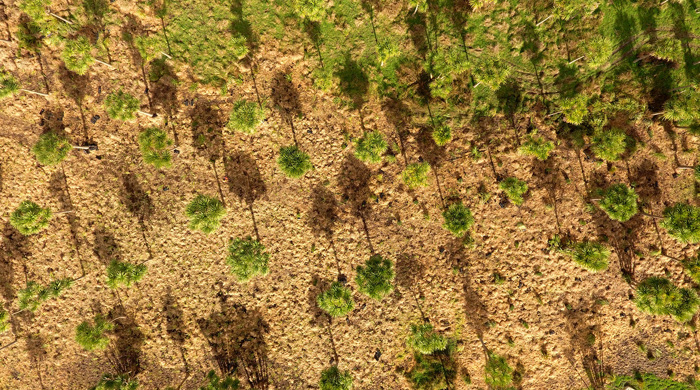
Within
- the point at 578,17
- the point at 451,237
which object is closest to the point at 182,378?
the point at 451,237

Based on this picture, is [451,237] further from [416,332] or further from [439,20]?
[439,20]

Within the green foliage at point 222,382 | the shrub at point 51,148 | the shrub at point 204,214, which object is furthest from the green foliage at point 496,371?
the shrub at point 51,148

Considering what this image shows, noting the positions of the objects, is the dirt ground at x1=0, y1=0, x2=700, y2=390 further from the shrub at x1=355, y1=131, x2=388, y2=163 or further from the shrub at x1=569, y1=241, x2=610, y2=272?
the shrub at x1=355, y1=131, x2=388, y2=163

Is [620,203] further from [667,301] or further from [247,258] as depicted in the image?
[247,258]

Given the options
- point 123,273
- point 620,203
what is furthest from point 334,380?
point 620,203

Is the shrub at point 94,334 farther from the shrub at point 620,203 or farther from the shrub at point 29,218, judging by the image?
the shrub at point 620,203
